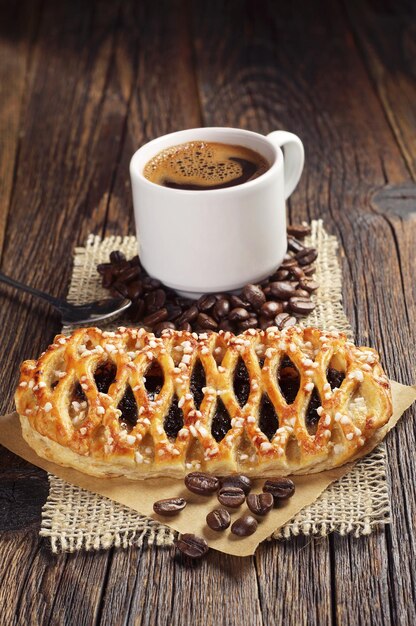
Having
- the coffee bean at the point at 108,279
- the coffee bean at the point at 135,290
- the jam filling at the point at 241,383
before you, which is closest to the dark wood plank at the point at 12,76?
the coffee bean at the point at 108,279

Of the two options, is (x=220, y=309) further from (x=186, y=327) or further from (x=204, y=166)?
(x=204, y=166)

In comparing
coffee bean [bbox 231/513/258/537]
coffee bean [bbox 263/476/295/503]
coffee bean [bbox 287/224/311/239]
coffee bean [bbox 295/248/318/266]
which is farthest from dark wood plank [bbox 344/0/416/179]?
coffee bean [bbox 231/513/258/537]

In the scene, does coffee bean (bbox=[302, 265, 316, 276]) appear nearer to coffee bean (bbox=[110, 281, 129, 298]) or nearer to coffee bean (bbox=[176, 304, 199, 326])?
coffee bean (bbox=[176, 304, 199, 326])

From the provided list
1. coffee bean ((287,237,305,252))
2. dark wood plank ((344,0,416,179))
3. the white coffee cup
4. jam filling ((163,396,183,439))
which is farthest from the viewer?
dark wood plank ((344,0,416,179))

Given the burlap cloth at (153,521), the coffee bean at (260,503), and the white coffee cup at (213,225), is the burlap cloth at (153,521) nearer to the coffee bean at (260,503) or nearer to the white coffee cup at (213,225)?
the coffee bean at (260,503)

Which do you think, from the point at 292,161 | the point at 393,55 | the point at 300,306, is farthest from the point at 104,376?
the point at 393,55

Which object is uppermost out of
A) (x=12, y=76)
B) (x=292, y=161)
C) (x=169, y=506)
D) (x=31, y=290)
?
(x=292, y=161)

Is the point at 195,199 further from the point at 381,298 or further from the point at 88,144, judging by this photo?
the point at 88,144

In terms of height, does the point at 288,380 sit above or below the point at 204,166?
below
